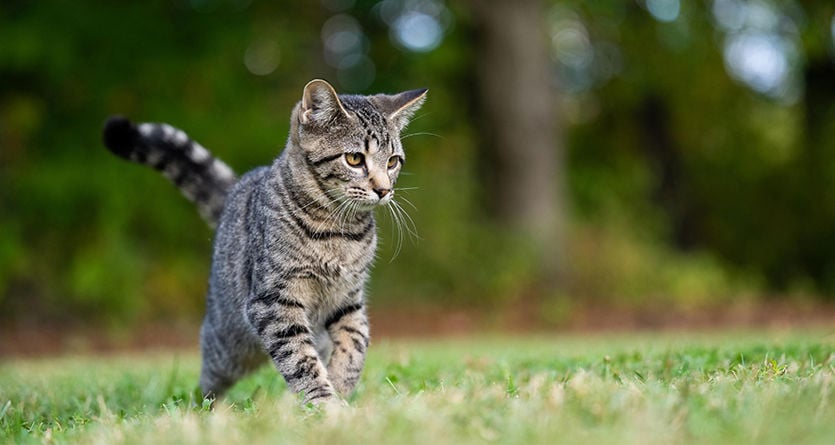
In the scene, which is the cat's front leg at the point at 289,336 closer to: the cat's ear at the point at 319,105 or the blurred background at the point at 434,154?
the cat's ear at the point at 319,105

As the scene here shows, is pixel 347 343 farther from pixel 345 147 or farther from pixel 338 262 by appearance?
pixel 345 147

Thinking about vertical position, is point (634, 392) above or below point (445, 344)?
above

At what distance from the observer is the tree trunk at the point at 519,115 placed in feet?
52.3

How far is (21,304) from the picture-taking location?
46.6 ft

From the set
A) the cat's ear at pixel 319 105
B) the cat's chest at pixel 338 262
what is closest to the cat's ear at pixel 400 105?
the cat's ear at pixel 319 105

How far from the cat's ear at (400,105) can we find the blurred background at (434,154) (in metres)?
4.60

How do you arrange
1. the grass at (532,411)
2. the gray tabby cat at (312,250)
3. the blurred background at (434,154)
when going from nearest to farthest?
the grass at (532,411), the gray tabby cat at (312,250), the blurred background at (434,154)

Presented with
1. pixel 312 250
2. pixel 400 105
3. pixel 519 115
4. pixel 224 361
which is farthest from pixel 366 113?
pixel 519 115

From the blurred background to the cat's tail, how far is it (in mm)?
4013

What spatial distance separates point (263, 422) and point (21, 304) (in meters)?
12.0

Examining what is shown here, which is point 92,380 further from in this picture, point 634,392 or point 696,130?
point 696,130

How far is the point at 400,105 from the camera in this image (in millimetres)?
5523

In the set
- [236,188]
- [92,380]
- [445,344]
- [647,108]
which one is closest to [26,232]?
[445,344]

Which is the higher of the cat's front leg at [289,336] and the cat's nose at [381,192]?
the cat's nose at [381,192]
